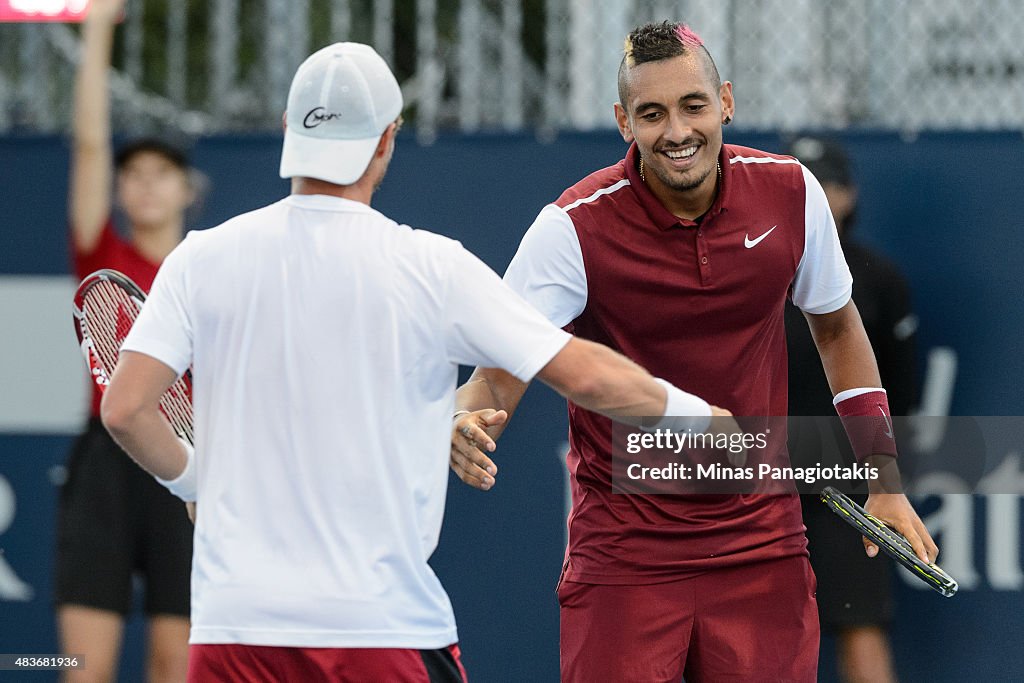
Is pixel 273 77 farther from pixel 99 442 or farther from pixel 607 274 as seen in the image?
pixel 607 274

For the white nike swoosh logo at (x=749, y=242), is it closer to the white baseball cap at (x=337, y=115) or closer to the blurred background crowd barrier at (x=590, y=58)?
the white baseball cap at (x=337, y=115)

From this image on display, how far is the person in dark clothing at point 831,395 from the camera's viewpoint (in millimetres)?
4500

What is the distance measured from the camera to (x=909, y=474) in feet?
15.7

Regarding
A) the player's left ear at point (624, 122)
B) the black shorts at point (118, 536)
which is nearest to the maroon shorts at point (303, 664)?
the player's left ear at point (624, 122)

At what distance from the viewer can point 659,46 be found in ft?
10.8

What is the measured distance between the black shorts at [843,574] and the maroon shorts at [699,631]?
4.17 feet

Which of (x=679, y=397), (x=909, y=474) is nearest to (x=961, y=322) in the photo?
(x=909, y=474)

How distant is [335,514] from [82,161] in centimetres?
281

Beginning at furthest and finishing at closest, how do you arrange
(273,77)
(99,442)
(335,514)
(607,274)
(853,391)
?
(273,77) < (99,442) < (853,391) < (607,274) < (335,514)

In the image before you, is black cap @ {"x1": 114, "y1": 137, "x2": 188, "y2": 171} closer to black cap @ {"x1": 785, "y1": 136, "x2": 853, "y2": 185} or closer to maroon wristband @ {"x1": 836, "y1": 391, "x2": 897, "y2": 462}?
black cap @ {"x1": 785, "y1": 136, "x2": 853, "y2": 185}

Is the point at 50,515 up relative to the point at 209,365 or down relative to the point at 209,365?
down

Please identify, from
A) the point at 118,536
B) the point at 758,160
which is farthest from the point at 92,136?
the point at 758,160

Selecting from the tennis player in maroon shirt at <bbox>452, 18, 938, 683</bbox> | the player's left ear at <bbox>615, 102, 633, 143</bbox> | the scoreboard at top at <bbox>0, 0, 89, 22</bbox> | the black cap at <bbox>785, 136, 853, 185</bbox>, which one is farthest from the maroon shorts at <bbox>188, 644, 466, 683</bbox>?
the scoreboard at top at <bbox>0, 0, 89, 22</bbox>

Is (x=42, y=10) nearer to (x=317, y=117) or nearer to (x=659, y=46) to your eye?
(x=659, y=46)
